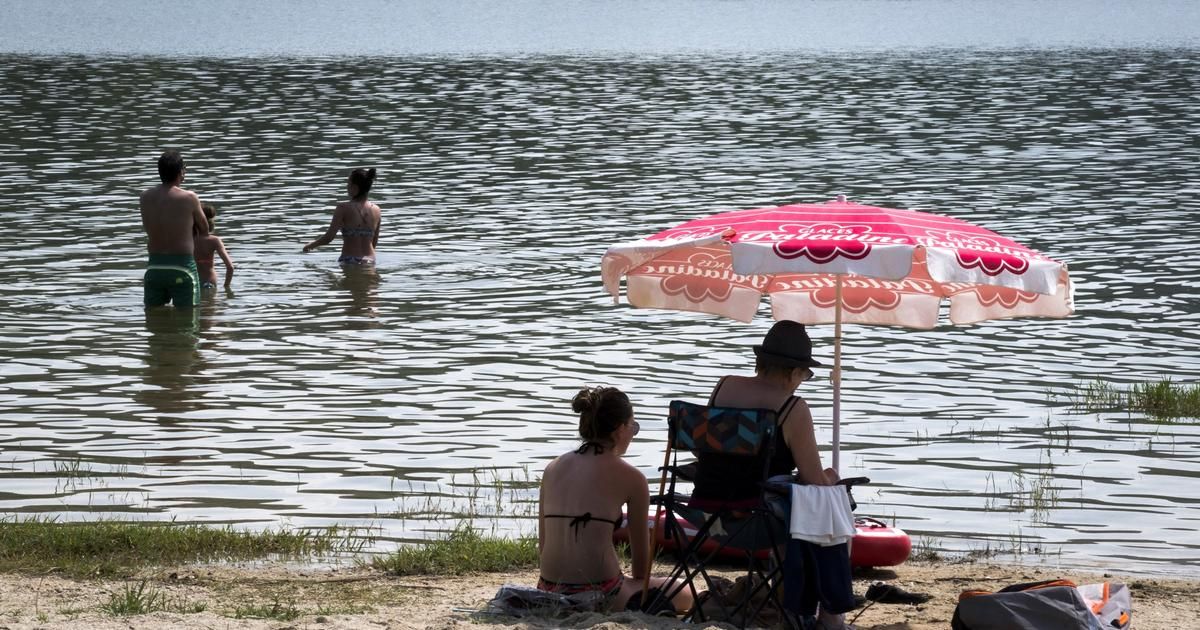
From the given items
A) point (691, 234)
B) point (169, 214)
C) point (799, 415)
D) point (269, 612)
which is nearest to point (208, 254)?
point (169, 214)

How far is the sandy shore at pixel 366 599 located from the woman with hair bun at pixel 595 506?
302 millimetres

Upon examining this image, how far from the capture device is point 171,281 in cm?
1652

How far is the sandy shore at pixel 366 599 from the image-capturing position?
7246 millimetres

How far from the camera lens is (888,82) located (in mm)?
49562

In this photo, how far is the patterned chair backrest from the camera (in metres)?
7.55

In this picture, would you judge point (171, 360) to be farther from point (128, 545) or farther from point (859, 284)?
point (859, 284)

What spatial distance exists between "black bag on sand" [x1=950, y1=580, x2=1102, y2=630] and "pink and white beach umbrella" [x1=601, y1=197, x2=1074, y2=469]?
4.71ft

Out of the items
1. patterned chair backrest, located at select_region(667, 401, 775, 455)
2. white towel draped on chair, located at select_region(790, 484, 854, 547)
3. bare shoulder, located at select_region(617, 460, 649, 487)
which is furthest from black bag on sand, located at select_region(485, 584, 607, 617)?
white towel draped on chair, located at select_region(790, 484, 854, 547)

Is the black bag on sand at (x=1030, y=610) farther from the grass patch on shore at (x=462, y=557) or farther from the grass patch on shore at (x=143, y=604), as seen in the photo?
the grass patch on shore at (x=143, y=604)

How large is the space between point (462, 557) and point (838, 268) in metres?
2.66

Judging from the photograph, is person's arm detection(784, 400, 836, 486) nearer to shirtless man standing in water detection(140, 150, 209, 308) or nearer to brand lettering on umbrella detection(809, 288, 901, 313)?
brand lettering on umbrella detection(809, 288, 901, 313)

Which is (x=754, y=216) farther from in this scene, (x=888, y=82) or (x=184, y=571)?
(x=888, y=82)

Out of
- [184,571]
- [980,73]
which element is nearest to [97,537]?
[184,571]

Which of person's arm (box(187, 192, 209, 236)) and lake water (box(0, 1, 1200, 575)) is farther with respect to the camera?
person's arm (box(187, 192, 209, 236))
